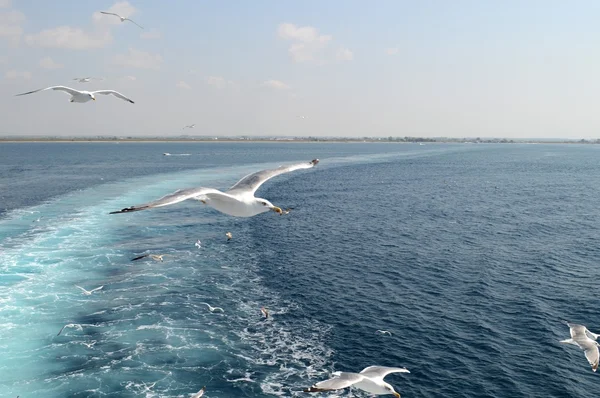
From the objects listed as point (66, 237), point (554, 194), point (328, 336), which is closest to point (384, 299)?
point (328, 336)

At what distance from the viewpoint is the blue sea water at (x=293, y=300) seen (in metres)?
26.7

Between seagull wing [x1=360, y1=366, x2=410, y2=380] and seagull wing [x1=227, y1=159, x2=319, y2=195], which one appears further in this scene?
seagull wing [x1=227, y1=159, x2=319, y2=195]

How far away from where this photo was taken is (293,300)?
38.4m

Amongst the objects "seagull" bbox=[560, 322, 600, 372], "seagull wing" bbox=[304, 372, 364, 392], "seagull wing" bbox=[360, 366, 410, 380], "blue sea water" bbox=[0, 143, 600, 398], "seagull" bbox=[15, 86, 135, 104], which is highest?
"seagull" bbox=[15, 86, 135, 104]

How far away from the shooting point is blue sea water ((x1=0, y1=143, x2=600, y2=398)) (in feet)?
87.7

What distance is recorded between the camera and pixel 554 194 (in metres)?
98.9

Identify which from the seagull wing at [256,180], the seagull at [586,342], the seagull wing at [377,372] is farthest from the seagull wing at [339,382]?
the seagull at [586,342]

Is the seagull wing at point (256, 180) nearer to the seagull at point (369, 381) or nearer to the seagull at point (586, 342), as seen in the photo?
the seagull at point (369, 381)

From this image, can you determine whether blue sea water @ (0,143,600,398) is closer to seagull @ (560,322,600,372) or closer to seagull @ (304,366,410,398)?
seagull @ (560,322,600,372)

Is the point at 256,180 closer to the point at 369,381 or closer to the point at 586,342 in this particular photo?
the point at 369,381

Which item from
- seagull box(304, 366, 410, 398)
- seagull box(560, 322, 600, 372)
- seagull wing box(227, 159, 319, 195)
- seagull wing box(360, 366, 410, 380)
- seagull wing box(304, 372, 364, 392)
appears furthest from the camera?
seagull box(560, 322, 600, 372)

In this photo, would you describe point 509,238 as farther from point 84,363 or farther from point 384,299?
point 84,363

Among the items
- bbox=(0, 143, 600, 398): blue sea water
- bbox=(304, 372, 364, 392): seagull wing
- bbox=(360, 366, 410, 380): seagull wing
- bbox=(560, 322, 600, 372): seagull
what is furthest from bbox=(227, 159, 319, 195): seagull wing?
bbox=(560, 322, 600, 372): seagull

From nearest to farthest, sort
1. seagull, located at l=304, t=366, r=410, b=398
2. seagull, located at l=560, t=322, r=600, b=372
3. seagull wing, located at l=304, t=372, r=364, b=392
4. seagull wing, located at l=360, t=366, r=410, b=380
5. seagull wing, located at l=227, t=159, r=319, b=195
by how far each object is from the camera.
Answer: seagull wing, located at l=304, t=372, r=364, b=392
seagull, located at l=304, t=366, r=410, b=398
seagull wing, located at l=360, t=366, r=410, b=380
seagull wing, located at l=227, t=159, r=319, b=195
seagull, located at l=560, t=322, r=600, b=372
